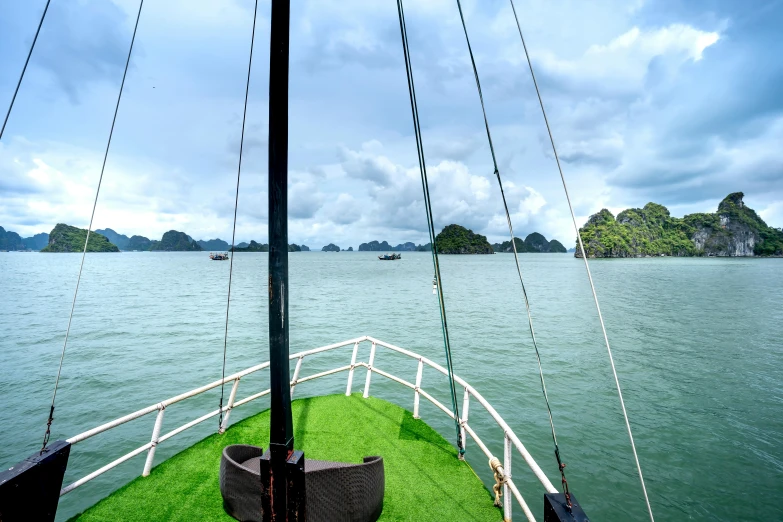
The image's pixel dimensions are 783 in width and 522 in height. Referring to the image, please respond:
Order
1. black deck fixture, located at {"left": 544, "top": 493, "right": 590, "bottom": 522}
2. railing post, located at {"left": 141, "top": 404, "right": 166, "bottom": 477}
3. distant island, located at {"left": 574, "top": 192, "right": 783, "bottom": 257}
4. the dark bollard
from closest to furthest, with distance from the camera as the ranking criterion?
black deck fixture, located at {"left": 544, "top": 493, "right": 590, "bottom": 522}, the dark bollard, railing post, located at {"left": 141, "top": 404, "right": 166, "bottom": 477}, distant island, located at {"left": 574, "top": 192, "right": 783, "bottom": 257}

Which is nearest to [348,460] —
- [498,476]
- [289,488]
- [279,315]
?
[498,476]

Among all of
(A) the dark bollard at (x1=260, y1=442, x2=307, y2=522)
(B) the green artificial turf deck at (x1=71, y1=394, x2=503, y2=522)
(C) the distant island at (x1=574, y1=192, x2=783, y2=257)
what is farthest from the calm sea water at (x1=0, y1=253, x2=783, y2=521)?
(C) the distant island at (x1=574, y1=192, x2=783, y2=257)

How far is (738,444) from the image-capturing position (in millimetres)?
10086

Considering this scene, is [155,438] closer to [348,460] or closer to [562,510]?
[348,460]

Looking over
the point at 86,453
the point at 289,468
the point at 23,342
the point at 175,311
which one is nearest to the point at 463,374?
the point at 86,453

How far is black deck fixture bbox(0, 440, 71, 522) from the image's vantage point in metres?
2.76

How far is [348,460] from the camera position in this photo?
227 inches

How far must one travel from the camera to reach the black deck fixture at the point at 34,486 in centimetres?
276

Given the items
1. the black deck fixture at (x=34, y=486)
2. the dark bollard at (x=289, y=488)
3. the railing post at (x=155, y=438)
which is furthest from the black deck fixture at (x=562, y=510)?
the railing post at (x=155, y=438)

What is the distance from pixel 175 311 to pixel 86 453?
2326 centimetres

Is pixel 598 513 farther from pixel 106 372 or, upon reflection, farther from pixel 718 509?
pixel 106 372

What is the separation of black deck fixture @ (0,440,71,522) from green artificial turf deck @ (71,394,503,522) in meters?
1.61

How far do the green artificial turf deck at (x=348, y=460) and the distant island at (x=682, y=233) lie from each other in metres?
178

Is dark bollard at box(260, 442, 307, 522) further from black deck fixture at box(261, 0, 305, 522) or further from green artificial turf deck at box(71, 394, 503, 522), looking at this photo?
green artificial turf deck at box(71, 394, 503, 522)
